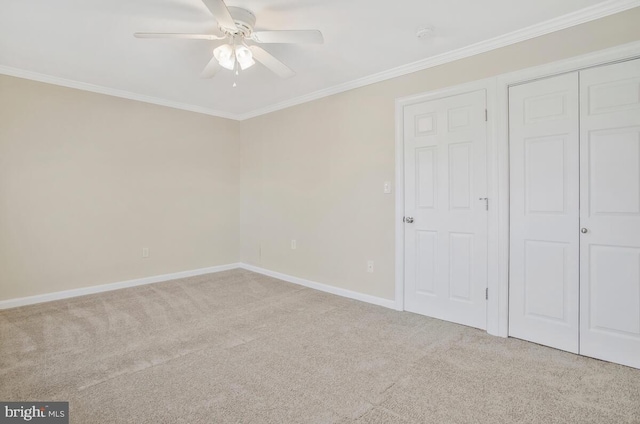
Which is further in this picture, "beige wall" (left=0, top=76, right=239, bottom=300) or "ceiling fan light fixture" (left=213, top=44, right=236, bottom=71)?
"beige wall" (left=0, top=76, right=239, bottom=300)

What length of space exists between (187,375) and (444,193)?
8.23 ft

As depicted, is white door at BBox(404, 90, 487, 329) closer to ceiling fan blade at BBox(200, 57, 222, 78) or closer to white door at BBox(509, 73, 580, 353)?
white door at BBox(509, 73, 580, 353)

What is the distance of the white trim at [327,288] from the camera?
3481mm

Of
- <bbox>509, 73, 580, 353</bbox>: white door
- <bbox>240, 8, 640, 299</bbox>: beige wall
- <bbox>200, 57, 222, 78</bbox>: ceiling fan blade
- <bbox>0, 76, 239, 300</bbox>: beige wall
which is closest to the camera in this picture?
<bbox>509, 73, 580, 353</bbox>: white door

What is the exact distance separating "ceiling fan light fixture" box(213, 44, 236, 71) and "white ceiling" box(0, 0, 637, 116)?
0.20 m

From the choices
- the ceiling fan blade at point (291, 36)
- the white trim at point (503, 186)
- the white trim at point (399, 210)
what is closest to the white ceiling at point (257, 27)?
the ceiling fan blade at point (291, 36)

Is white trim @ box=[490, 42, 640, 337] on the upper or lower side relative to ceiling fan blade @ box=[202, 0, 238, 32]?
lower

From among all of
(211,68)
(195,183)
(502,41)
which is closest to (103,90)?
(195,183)

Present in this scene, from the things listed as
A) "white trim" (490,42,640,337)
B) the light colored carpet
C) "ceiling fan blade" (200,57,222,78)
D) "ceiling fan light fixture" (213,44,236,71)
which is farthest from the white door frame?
"ceiling fan blade" (200,57,222,78)

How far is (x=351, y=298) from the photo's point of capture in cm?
373

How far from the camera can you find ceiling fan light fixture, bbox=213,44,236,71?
240cm

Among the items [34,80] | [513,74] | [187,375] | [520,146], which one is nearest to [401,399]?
[187,375]

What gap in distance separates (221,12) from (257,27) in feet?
2.13

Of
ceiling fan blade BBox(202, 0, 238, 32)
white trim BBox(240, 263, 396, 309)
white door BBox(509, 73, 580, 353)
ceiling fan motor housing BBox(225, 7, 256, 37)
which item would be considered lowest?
white trim BBox(240, 263, 396, 309)
